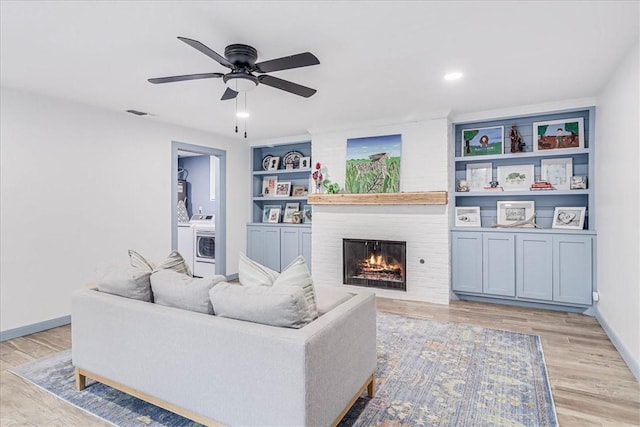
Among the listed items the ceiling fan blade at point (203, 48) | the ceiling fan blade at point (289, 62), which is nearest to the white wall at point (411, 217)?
the ceiling fan blade at point (289, 62)

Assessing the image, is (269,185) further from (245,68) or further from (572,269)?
(572,269)

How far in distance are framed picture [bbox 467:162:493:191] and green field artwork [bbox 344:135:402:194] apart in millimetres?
A: 942

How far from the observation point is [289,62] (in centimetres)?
235

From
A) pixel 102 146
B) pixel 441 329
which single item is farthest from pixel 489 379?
pixel 102 146

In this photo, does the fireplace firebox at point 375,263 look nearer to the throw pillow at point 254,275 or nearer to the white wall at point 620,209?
the white wall at point 620,209

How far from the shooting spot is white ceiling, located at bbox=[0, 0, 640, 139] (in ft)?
7.03

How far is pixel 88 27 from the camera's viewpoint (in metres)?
2.31

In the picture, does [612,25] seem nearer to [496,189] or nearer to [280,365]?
[496,189]

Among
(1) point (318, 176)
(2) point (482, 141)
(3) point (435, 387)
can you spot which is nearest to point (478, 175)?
(2) point (482, 141)

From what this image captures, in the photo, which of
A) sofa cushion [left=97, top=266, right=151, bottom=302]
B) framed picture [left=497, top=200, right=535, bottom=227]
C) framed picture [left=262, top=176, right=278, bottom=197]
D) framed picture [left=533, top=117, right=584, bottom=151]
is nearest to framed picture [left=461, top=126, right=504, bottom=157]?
framed picture [left=533, top=117, right=584, bottom=151]

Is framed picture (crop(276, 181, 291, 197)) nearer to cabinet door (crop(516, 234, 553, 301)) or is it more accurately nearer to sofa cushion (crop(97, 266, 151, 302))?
cabinet door (crop(516, 234, 553, 301))

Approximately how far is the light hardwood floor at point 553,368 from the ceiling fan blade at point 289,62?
237 cm

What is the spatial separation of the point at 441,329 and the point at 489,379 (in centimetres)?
103

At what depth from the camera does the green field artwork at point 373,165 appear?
4820mm
